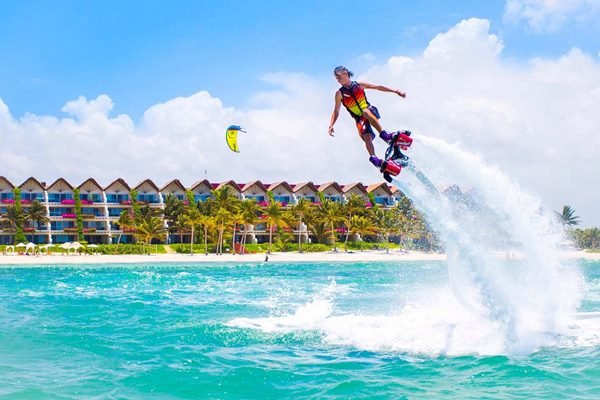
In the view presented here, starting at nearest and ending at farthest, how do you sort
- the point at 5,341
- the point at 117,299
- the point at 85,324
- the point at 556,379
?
the point at 556,379 < the point at 5,341 < the point at 85,324 < the point at 117,299

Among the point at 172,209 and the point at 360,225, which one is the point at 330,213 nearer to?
the point at 360,225

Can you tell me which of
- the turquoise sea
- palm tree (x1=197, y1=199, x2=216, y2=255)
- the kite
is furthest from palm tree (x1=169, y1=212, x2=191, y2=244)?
the turquoise sea

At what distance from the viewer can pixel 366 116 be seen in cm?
1469

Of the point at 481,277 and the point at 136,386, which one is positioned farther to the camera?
the point at 481,277

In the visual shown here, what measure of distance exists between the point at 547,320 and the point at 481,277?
275 cm

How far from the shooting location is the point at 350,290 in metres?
35.8

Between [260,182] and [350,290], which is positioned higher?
[260,182]

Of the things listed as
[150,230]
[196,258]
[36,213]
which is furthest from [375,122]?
[36,213]

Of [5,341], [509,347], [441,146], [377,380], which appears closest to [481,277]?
[509,347]

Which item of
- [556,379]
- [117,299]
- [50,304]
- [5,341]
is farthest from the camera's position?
[117,299]

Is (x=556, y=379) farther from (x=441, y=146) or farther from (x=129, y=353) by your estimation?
(x=129, y=353)

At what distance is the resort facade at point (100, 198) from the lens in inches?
3782

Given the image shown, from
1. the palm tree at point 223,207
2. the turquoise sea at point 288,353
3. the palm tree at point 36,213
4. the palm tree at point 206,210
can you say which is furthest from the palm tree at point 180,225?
the turquoise sea at point 288,353

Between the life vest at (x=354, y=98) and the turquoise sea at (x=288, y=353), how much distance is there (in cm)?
622
